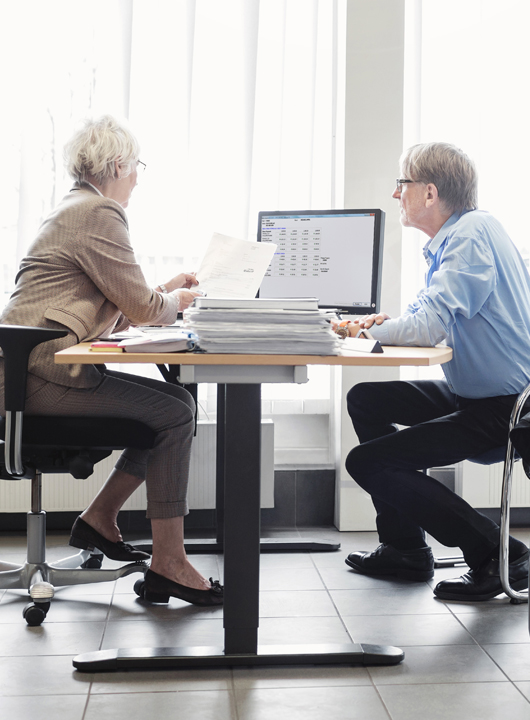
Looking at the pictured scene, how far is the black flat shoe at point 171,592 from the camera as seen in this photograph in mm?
2152

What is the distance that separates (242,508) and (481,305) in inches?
36.0

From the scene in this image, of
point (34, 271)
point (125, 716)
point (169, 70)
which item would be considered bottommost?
point (125, 716)

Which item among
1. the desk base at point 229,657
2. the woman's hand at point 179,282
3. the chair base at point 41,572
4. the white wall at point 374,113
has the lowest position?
the desk base at point 229,657

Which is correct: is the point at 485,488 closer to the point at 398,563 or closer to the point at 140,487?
the point at 398,563

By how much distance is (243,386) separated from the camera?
5.48 ft

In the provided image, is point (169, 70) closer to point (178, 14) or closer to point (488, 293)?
point (178, 14)

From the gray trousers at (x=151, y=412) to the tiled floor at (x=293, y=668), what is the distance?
1.11 ft

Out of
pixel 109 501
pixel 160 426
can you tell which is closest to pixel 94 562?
pixel 109 501

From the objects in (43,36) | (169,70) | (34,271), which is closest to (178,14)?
(169,70)

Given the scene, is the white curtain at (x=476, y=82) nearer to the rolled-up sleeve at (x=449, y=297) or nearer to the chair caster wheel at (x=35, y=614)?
the rolled-up sleeve at (x=449, y=297)

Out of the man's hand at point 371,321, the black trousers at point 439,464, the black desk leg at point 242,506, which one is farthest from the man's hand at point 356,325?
the black desk leg at point 242,506

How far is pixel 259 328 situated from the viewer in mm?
1605

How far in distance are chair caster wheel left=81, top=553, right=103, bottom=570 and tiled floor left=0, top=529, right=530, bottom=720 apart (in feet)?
0.30

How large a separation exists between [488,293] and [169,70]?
5.31 feet
